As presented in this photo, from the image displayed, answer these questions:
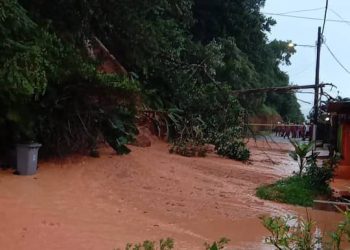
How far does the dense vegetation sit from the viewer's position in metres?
8.27

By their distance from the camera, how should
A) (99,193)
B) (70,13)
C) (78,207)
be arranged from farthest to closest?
1. (70,13)
2. (99,193)
3. (78,207)

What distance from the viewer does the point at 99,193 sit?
844cm

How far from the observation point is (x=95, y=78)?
9.59 meters

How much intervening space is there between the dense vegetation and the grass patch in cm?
361

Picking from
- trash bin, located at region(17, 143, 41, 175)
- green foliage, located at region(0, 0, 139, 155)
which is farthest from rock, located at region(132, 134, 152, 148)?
trash bin, located at region(17, 143, 41, 175)

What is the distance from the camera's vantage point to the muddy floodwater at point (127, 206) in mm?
5969

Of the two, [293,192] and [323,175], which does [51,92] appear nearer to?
[293,192]

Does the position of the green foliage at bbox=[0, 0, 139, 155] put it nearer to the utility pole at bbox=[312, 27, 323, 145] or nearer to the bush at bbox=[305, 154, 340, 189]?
the bush at bbox=[305, 154, 340, 189]

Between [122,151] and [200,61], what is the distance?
855 cm

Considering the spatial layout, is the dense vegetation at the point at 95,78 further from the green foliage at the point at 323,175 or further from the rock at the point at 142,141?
the green foliage at the point at 323,175

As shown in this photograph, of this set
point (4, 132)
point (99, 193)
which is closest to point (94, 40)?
point (4, 132)

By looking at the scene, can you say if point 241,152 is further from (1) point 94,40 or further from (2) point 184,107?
(1) point 94,40

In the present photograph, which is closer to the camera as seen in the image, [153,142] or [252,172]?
[252,172]

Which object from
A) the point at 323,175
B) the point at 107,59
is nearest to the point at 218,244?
the point at 323,175
